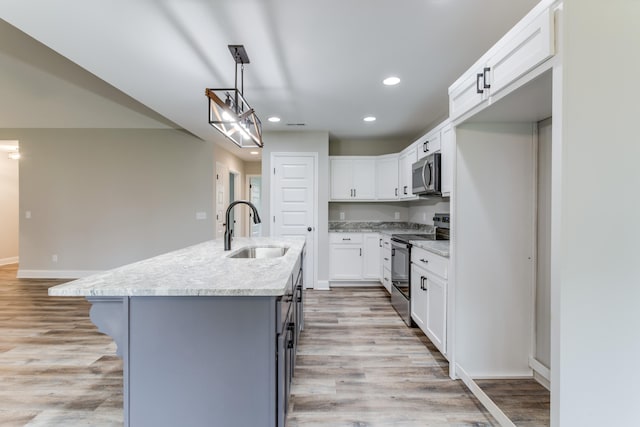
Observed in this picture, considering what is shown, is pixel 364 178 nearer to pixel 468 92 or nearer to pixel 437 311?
Result: pixel 437 311

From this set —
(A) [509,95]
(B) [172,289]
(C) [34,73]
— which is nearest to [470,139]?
(A) [509,95]

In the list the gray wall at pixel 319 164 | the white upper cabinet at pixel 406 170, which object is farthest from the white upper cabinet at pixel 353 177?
the white upper cabinet at pixel 406 170

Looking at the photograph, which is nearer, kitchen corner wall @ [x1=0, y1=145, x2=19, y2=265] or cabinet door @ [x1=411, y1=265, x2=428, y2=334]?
cabinet door @ [x1=411, y1=265, x2=428, y2=334]

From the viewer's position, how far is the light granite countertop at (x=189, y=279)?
3.79ft

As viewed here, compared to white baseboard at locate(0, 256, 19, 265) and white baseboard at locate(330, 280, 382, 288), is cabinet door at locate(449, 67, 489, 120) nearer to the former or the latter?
white baseboard at locate(330, 280, 382, 288)

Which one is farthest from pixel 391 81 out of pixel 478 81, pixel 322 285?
pixel 322 285

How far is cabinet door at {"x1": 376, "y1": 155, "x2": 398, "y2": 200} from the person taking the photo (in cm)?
460

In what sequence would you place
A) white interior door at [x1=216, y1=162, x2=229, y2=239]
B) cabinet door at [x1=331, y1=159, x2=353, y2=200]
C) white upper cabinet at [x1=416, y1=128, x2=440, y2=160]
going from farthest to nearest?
white interior door at [x1=216, y1=162, x2=229, y2=239]
cabinet door at [x1=331, y1=159, x2=353, y2=200]
white upper cabinet at [x1=416, y1=128, x2=440, y2=160]

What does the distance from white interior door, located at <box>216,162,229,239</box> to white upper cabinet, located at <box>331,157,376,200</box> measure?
237 cm

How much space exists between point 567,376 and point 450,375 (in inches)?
45.2

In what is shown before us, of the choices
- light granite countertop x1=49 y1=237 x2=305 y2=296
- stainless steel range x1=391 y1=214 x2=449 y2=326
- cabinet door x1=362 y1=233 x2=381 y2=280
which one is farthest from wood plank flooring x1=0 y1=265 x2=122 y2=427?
cabinet door x1=362 y1=233 x2=381 y2=280

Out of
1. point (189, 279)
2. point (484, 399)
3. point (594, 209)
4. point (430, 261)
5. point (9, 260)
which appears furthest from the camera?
point (9, 260)

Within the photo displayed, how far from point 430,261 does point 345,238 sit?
217cm

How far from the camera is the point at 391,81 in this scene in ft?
9.43
